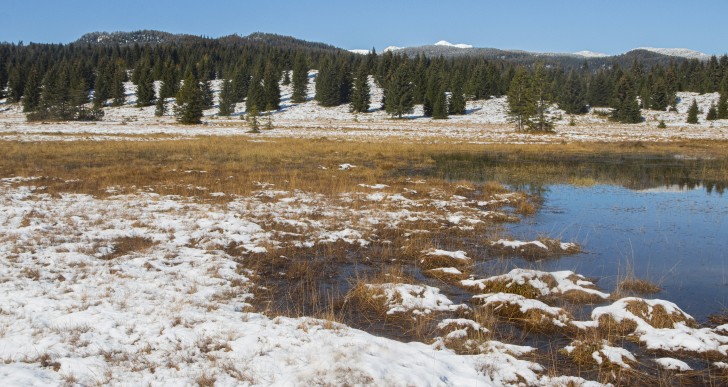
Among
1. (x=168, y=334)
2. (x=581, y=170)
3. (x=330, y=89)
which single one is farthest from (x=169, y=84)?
(x=168, y=334)

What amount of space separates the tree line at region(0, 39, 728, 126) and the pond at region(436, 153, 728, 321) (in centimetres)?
3125

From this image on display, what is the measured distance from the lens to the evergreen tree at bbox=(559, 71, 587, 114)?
8869 cm

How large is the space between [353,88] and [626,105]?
47.5 m

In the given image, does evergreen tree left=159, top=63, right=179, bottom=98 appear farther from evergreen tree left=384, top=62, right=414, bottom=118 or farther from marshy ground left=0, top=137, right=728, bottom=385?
marshy ground left=0, top=137, right=728, bottom=385

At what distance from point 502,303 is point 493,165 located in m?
20.6

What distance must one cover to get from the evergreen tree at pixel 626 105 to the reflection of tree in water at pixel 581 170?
4944cm

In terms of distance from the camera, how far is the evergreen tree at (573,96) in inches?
3492

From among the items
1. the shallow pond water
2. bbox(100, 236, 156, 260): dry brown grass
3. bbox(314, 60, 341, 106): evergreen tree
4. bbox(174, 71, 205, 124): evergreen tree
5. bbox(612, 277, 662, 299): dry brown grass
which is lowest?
the shallow pond water

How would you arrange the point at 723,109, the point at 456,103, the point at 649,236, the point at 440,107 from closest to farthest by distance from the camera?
the point at 649,236 → the point at 723,109 → the point at 440,107 → the point at 456,103

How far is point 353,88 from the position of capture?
97375 mm

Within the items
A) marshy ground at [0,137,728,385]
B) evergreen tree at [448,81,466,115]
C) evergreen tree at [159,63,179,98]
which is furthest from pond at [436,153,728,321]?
evergreen tree at [159,63,179,98]

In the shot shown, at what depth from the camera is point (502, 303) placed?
734 centimetres

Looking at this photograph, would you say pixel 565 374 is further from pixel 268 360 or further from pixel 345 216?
pixel 345 216

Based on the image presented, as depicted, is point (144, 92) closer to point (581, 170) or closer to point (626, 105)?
point (626, 105)
